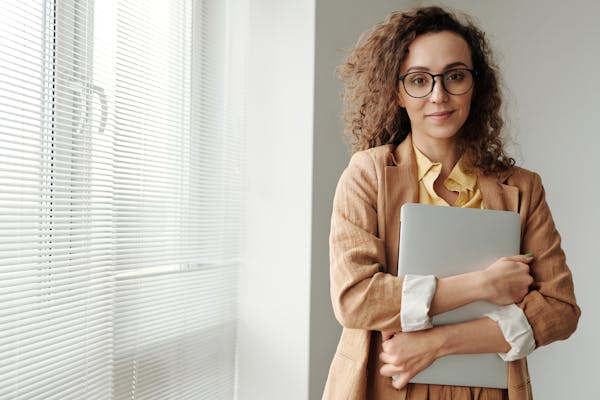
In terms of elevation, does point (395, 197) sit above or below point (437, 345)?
above

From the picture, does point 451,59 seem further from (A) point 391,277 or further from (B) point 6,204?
(B) point 6,204

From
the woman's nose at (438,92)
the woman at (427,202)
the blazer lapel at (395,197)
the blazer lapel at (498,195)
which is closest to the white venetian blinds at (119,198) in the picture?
the woman at (427,202)

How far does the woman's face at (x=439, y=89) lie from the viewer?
1317 millimetres

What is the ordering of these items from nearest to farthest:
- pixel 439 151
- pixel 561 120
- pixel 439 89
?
pixel 439 89
pixel 439 151
pixel 561 120

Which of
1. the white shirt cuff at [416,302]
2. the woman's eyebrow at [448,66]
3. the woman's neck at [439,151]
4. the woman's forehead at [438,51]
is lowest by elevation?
the white shirt cuff at [416,302]

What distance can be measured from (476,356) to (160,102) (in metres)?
1.13

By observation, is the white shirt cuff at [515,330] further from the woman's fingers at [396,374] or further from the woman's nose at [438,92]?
the woman's nose at [438,92]

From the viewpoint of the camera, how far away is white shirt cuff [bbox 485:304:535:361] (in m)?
1.21

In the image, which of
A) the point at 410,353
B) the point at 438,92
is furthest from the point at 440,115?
the point at 410,353

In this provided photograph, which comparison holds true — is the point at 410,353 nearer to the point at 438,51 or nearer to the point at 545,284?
the point at 545,284

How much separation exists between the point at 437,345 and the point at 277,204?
3.48 ft

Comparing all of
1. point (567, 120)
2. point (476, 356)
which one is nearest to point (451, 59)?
point (476, 356)

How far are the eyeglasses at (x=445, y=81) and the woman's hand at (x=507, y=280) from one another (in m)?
0.41

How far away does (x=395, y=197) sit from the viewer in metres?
1.33
